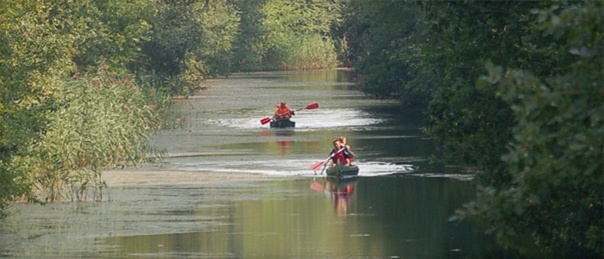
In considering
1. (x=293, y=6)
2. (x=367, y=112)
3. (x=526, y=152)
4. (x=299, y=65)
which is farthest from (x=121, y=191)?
(x=293, y=6)

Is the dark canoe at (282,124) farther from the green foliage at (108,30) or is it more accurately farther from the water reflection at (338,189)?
the water reflection at (338,189)

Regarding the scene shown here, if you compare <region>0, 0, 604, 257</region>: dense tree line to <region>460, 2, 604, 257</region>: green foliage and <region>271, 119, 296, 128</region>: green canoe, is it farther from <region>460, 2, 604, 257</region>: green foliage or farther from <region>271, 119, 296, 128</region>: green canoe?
<region>271, 119, 296, 128</region>: green canoe

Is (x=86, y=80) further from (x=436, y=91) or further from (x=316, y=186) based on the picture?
(x=436, y=91)

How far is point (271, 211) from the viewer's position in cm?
2623

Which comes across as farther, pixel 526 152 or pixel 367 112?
pixel 367 112

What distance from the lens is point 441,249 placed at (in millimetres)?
21594

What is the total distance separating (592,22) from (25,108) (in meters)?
15.7

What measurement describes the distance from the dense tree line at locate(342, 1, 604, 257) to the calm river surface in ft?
8.21

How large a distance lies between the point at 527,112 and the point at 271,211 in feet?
59.2

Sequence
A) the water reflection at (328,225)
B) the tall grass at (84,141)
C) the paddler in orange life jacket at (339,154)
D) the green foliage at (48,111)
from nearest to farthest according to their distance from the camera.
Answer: the water reflection at (328,225)
the green foliage at (48,111)
the tall grass at (84,141)
the paddler in orange life jacket at (339,154)

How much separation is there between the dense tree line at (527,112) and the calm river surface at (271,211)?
2.50 metres

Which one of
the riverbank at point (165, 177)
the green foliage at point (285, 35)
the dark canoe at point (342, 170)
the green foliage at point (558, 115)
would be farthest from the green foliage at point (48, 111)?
the green foliage at point (285, 35)

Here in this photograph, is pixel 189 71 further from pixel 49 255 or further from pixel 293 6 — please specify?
pixel 293 6

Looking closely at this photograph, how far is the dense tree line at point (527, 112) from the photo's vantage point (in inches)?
332
